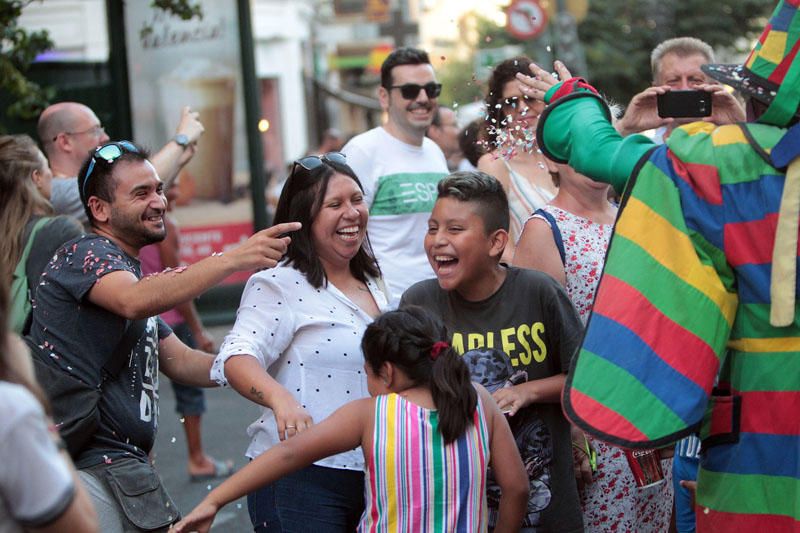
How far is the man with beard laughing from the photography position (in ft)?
12.0

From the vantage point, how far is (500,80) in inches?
210

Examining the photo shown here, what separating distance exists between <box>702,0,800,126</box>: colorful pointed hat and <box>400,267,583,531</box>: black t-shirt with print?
124 centimetres

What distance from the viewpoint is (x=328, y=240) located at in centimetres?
400

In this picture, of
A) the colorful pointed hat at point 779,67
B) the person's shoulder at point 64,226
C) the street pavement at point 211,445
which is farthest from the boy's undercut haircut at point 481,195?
the street pavement at point 211,445

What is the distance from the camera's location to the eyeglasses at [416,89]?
6.74 metres

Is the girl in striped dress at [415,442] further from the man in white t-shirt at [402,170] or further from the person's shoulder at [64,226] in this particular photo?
the man in white t-shirt at [402,170]

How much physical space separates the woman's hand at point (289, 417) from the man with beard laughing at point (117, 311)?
16.2 inches

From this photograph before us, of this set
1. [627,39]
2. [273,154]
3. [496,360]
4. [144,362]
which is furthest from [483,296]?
[627,39]

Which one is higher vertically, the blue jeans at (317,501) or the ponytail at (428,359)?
the ponytail at (428,359)

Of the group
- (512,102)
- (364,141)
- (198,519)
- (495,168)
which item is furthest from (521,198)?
(198,519)

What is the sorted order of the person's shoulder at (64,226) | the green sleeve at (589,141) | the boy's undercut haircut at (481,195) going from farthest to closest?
the person's shoulder at (64,226) < the boy's undercut haircut at (481,195) < the green sleeve at (589,141)

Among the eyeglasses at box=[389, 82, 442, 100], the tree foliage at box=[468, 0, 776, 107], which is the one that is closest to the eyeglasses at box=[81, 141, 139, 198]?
the eyeglasses at box=[389, 82, 442, 100]

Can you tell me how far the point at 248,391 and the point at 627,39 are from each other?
26235 millimetres

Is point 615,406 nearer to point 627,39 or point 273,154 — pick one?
point 273,154
